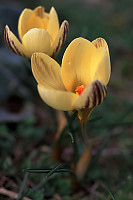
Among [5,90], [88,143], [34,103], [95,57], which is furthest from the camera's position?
[34,103]

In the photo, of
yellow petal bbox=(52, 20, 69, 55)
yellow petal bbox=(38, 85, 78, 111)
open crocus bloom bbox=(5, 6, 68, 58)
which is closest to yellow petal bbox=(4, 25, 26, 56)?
open crocus bloom bbox=(5, 6, 68, 58)

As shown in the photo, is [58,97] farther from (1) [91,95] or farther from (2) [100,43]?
(2) [100,43]

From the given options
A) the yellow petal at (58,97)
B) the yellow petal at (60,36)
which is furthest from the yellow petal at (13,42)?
the yellow petal at (58,97)

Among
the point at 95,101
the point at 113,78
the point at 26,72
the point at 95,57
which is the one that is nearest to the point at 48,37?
the point at 95,57

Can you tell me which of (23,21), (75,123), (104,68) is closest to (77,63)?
(104,68)

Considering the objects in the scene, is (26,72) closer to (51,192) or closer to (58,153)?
(58,153)

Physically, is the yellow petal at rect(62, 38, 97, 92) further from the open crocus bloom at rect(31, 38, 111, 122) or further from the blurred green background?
the blurred green background

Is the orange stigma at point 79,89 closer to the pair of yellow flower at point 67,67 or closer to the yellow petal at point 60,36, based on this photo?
the pair of yellow flower at point 67,67
